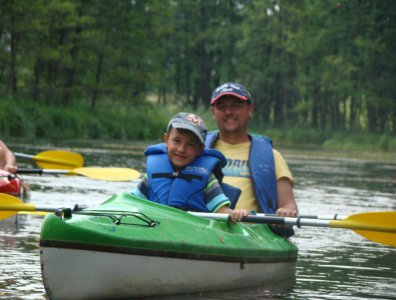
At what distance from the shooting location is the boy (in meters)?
7.34

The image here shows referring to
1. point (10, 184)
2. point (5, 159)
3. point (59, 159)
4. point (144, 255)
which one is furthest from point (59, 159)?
point (144, 255)

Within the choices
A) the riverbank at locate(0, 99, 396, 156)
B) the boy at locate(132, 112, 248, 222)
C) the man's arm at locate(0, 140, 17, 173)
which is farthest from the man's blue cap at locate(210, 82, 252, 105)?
the riverbank at locate(0, 99, 396, 156)

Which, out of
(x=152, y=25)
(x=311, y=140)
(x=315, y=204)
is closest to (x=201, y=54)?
(x=152, y=25)

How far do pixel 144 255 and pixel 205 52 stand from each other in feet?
226

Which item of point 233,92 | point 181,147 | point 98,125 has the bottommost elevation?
point 98,125

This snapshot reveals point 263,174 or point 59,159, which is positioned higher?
point 263,174

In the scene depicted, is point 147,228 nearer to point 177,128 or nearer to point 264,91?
point 177,128

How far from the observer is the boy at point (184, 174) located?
24.1ft

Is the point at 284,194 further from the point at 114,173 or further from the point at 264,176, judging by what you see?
the point at 114,173

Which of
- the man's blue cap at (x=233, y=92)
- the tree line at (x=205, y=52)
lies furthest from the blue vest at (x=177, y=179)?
the tree line at (x=205, y=52)

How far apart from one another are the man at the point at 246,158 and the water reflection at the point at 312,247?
0.68 meters

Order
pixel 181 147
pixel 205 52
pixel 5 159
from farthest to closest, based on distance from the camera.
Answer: pixel 205 52
pixel 5 159
pixel 181 147

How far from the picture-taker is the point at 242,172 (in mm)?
8562

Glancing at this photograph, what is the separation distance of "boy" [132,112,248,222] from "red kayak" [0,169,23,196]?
364 centimetres
